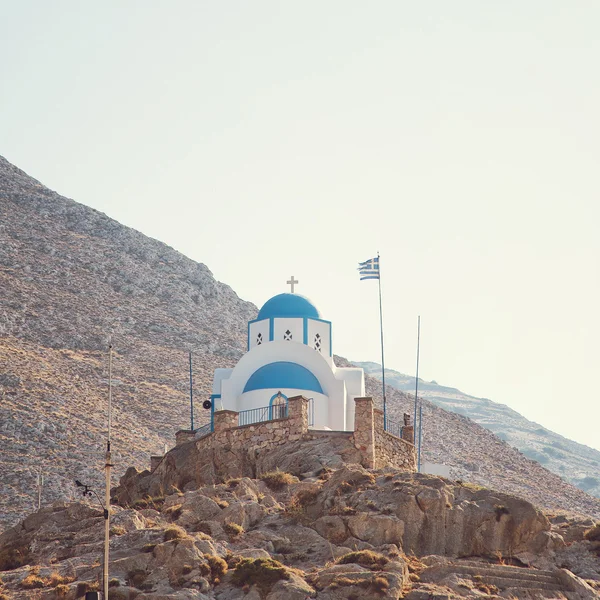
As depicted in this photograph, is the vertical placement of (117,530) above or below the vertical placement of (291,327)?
below

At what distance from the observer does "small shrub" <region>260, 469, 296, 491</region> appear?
37656 mm

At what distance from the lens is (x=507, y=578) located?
3152cm

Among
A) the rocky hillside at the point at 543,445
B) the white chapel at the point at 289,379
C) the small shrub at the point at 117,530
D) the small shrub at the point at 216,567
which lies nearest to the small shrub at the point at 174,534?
the small shrub at the point at 216,567

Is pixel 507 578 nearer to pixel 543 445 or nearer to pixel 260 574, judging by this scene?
pixel 260 574

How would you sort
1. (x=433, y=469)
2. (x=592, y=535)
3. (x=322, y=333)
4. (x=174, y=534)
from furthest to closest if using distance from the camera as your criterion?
(x=433, y=469) → (x=322, y=333) → (x=592, y=535) → (x=174, y=534)

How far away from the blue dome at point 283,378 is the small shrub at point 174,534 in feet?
42.9

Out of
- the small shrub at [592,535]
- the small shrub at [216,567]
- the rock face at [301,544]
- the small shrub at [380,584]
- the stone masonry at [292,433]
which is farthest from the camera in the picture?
the stone masonry at [292,433]

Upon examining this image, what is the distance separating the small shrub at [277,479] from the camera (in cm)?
3766

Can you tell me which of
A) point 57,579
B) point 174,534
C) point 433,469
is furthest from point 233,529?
point 433,469

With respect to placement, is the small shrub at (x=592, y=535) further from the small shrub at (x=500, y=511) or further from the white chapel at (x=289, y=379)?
the white chapel at (x=289, y=379)

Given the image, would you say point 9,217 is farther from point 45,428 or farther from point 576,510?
point 576,510

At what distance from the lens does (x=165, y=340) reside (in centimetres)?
11181

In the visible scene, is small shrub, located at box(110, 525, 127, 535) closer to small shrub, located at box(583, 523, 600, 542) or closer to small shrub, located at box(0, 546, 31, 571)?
small shrub, located at box(0, 546, 31, 571)

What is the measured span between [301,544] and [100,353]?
69.0m
